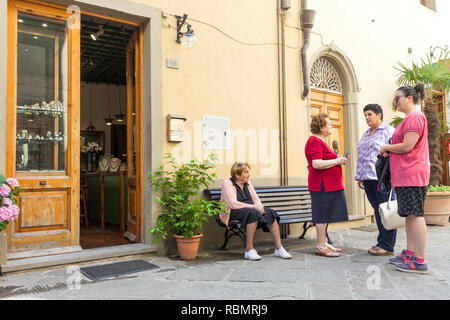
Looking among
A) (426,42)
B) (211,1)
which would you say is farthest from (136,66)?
(426,42)

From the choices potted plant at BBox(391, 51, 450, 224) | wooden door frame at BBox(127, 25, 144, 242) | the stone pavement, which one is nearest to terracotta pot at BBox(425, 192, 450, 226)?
potted plant at BBox(391, 51, 450, 224)

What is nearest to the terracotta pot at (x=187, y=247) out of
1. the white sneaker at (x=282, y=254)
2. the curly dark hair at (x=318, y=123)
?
the white sneaker at (x=282, y=254)

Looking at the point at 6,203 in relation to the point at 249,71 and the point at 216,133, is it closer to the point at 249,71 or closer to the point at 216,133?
the point at 216,133

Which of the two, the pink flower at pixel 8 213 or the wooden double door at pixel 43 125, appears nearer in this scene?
the pink flower at pixel 8 213

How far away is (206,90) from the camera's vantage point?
491 centimetres

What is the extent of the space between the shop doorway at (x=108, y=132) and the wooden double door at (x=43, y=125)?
534 mm

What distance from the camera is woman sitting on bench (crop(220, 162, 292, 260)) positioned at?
4.18 m

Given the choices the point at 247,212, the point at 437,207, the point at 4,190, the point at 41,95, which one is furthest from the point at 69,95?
the point at 437,207

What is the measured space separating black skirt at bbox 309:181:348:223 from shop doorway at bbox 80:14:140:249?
2.13 metres

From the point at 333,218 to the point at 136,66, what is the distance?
9.55 ft

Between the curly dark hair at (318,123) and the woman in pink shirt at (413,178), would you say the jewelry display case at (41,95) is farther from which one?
the woman in pink shirt at (413,178)

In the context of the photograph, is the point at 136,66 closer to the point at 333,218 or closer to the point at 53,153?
the point at 53,153

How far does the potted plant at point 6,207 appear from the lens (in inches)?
129

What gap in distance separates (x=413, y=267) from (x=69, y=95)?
149 inches
